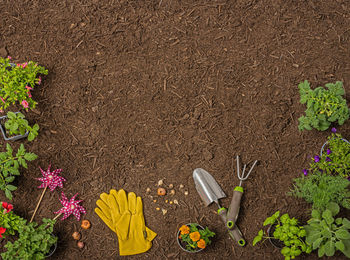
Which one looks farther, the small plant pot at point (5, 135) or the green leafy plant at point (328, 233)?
the small plant pot at point (5, 135)

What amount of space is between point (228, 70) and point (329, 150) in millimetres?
1061

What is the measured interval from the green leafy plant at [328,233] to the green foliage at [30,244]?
6.18ft

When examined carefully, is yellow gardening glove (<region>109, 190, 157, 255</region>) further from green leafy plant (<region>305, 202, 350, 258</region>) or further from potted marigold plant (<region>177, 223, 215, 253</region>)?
green leafy plant (<region>305, 202, 350, 258</region>)

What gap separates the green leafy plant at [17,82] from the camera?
256cm

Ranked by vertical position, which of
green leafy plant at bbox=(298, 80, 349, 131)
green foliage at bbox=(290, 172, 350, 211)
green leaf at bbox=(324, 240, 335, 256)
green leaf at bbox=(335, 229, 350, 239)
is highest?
green leafy plant at bbox=(298, 80, 349, 131)

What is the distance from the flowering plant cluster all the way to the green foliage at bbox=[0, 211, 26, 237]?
1.19 metres

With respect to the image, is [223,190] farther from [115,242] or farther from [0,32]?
[0,32]

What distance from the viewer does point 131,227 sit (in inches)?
107

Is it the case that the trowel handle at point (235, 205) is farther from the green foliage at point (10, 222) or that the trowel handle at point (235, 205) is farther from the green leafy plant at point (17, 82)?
the green leafy plant at point (17, 82)

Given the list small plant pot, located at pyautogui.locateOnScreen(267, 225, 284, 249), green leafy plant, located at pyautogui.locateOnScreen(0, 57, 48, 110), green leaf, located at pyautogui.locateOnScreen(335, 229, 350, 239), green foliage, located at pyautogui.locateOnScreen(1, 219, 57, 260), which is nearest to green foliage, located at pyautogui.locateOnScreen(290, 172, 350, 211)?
green leaf, located at pyautogui.locateOnScreen(335, 229, 350, 239)

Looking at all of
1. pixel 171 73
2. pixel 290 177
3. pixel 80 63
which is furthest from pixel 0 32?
pixel 290 177

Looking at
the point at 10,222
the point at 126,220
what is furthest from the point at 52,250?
the point at 126,220

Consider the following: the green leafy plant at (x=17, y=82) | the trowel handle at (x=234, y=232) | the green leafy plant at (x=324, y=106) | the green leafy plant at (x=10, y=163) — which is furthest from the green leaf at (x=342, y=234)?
the green leafy plant at (x=17, y=82)

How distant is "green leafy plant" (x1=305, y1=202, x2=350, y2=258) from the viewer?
7.50 feet
